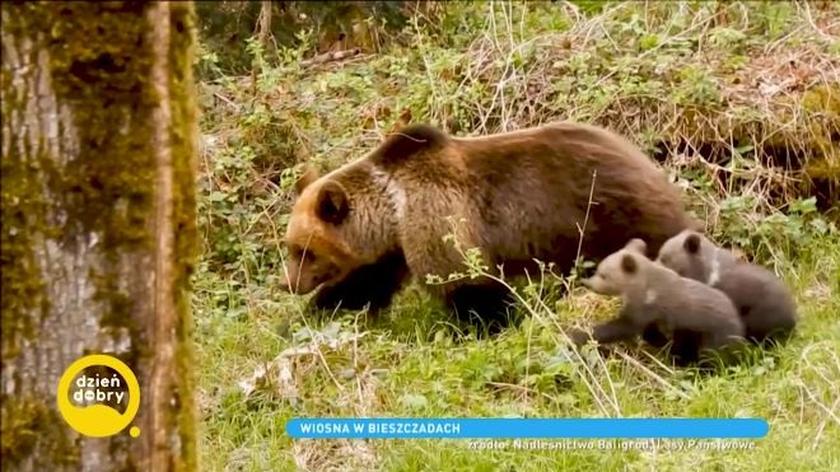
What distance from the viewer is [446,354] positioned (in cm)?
356

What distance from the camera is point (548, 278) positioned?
3.97m

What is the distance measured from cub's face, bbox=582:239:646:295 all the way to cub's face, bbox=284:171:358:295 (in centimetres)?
78

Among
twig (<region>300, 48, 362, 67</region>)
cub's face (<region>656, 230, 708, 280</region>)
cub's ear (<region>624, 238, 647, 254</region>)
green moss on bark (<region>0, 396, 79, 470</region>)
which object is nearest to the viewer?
green moss on bark (<region>0, 396, 79, 470</region>)

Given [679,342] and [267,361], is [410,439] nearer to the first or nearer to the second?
[267,361]

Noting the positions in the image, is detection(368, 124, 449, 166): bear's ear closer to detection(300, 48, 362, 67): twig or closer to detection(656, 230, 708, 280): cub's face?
detection(656, 230, 708, 280): cub's face

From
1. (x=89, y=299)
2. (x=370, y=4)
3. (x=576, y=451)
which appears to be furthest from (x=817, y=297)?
(x=89, y=299)

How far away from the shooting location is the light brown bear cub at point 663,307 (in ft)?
11.5

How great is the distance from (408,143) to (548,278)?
56 cm

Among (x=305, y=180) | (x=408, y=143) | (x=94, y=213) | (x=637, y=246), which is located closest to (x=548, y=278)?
(x=637, y=246)

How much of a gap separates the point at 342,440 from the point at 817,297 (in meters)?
1.56

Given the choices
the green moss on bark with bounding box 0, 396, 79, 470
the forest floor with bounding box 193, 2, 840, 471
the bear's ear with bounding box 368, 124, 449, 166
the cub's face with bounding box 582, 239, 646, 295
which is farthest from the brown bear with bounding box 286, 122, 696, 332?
the green moss on bark with bounding box 0, 396, 79, 470

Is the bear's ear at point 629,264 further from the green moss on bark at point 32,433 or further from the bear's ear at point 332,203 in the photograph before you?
the green moss on bark at point 32,433

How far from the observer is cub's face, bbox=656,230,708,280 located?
3.74m

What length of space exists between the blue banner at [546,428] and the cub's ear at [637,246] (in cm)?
95
